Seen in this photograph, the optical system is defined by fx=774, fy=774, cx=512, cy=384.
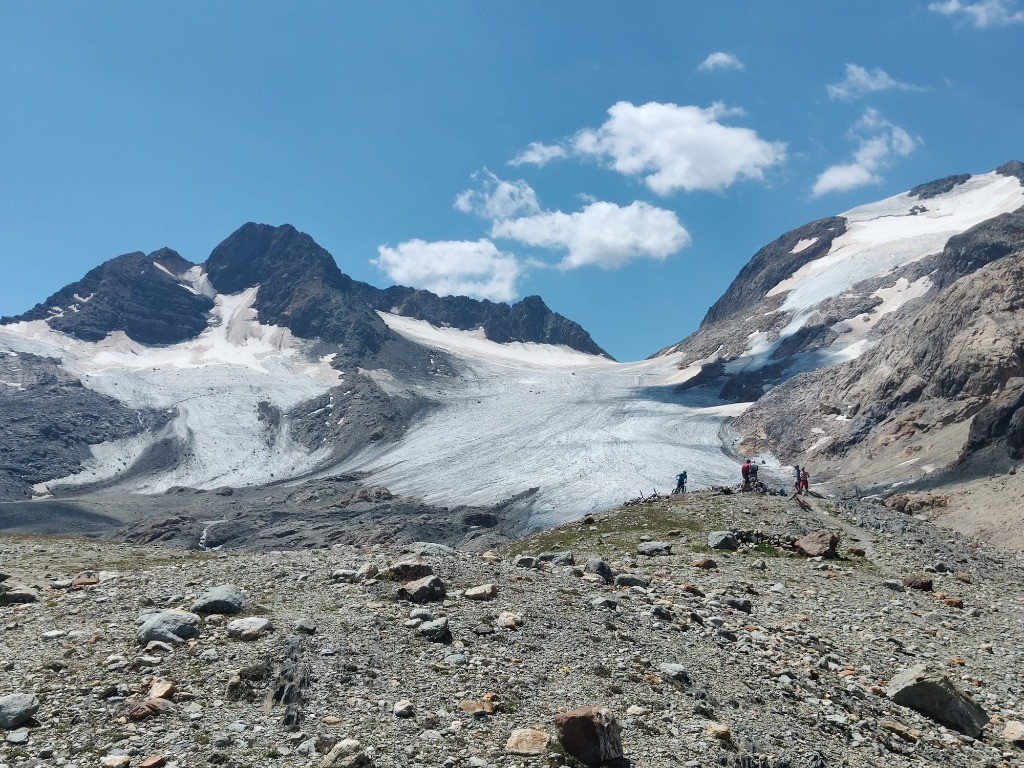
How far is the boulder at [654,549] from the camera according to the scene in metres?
27.7

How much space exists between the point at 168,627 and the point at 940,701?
14.1m

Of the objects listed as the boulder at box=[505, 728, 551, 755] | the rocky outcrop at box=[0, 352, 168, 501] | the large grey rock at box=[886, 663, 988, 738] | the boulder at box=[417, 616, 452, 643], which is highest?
the rocky outcrop at box=[0, 352, 168, 501]

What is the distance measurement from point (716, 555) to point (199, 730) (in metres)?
21.1

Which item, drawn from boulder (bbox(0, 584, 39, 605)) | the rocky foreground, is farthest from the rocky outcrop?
the rocky foreground

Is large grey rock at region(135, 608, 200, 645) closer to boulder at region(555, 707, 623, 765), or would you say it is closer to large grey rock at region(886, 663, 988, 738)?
boulder at region(555, 707, 623, 765)

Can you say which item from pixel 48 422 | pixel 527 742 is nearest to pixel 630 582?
pixel 527 742

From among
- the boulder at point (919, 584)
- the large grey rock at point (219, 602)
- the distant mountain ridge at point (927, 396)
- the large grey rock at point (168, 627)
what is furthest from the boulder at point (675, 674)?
the distant mountain ridge at point (927, 396)

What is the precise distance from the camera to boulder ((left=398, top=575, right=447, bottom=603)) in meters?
15.4

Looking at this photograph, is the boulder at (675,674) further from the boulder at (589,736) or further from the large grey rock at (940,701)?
the large grey rock at (940,701)

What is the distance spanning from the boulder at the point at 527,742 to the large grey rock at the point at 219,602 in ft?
20.9

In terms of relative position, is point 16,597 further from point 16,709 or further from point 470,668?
point 470,668

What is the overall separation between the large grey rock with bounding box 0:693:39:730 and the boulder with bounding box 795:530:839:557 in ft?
84.3

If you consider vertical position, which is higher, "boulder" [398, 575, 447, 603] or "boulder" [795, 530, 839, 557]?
"boulder" [398, 575, 447, 603]

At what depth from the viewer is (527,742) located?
10.5 metres
